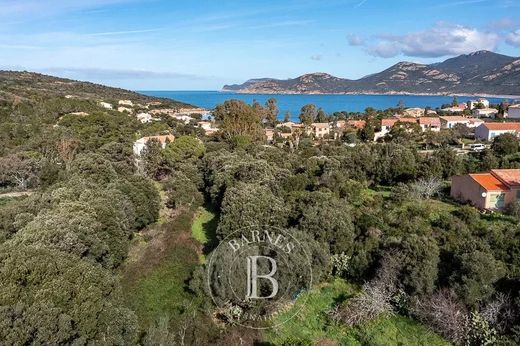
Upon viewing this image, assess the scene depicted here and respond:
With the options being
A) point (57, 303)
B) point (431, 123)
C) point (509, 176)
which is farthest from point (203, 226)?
point (431, 123)

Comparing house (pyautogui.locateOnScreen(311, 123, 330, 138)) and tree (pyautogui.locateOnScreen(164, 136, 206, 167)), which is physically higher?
tree (pyautogui.locateOnScreen(164, 136, 206, 167))

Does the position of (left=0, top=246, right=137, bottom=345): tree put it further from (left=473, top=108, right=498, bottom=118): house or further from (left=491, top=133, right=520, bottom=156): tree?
(left=473, top=108, right=498, bottom=118): house

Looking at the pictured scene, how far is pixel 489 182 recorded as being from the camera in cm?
2398

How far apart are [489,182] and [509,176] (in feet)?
4.72

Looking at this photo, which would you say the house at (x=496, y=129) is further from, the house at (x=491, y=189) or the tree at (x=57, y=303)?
the tree at (x=57, y=303)

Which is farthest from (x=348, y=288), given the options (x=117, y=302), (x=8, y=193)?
(x=8, y=193)

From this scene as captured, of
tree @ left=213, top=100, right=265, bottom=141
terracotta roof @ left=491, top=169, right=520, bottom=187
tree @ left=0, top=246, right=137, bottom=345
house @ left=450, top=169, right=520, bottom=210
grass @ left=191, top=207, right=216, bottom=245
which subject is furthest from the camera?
tree @ left=213, top=100, right=265, bottom=141

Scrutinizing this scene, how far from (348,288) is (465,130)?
41.3 metres

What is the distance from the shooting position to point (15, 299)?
453 inches

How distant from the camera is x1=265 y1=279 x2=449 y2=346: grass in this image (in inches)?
523

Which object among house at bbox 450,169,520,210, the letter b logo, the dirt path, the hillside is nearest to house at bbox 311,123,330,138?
house at bbox 450,169,520,210

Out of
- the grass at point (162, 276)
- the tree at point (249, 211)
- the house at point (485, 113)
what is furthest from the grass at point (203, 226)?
the house at point (485, 113)

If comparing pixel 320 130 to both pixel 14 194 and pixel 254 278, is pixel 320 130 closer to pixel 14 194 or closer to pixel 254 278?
pixel 14 194

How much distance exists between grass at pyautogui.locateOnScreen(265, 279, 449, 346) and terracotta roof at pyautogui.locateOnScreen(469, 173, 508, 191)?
12409 millimetres
